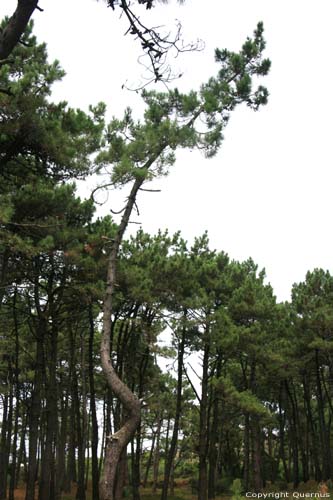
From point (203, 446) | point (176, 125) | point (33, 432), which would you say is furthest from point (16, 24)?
point (203, 446)

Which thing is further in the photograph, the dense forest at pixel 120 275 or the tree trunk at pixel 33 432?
the tree trunk at pixel 33 432

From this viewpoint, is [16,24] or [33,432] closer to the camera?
[16,24]

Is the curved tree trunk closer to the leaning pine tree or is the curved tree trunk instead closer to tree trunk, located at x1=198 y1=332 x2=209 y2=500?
the leaning pine tree

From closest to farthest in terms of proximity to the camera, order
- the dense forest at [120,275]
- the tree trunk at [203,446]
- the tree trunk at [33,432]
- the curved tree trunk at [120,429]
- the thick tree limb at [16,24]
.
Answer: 1. the thick tree limb at [16,24]
2. the curved tree trunk at [120,429]
3. the dense forest at [120,275]
4. the tree trunk at [33,432]
5. the tree trunk at [203,446]

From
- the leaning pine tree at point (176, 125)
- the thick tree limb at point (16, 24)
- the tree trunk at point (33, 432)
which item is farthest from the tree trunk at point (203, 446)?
the thick tree limb at point (16, 24)

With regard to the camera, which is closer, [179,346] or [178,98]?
[178,98]

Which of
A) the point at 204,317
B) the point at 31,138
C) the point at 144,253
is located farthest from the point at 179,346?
the point at 31,138

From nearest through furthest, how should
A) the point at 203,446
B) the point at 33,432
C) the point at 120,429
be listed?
1. the point at 120,429
2. the point at 33,432
3. the point at 203,446

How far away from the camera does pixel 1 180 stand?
450 inches

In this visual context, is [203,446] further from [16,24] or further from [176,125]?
[16,24]

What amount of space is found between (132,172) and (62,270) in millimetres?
5822

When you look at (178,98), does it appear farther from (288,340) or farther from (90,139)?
(288,340)

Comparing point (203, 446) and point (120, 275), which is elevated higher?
point (120, 275)

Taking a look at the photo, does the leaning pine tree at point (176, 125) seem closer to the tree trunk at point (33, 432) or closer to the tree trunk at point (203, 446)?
the tree trunk at point (33, 432)
